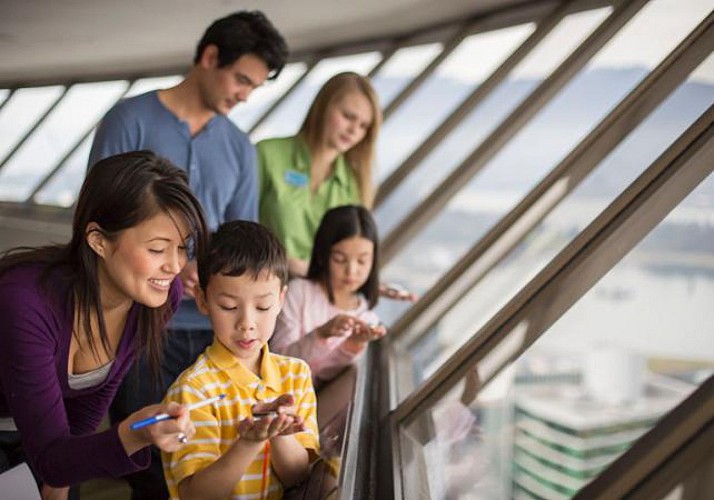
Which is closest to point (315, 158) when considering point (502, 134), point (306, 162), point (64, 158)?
point (306, 162)

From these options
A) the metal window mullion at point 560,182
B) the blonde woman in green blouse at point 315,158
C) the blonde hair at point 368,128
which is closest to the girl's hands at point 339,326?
the blonde woman in green blouse at point 315,158

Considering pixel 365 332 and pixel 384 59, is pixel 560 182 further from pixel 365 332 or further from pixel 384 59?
pixel 384 59

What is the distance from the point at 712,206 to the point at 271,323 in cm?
109

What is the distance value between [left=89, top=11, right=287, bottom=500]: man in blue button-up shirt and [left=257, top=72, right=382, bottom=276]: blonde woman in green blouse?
0.54 m

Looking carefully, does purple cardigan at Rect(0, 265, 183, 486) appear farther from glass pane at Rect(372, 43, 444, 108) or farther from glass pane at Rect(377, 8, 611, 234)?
glass pane at Rect(372, 43, 444, 108)

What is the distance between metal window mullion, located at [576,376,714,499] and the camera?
3.84 ft

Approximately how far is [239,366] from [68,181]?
1.90ft

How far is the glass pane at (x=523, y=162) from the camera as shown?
366 centimetres

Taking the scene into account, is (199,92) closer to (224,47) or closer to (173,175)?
(224,47)

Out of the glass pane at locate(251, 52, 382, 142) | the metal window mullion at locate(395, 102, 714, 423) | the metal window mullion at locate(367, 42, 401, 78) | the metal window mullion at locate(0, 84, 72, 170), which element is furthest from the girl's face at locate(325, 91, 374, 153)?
the metal window mullion at locate(367, 42, 401, 78)

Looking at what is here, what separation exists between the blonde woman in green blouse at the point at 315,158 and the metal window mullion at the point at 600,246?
2.31ft

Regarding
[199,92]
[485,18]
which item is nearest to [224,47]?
[199,92]

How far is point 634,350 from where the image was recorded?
2221 millimetres

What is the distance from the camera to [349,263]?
7.38 feet
